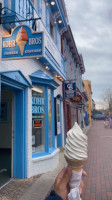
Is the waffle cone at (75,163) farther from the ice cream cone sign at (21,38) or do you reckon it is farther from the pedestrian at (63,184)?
the ice cream cone sign at (21,38)

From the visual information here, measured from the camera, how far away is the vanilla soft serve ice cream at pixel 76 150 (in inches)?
107

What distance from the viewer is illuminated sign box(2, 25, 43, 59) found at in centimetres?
358

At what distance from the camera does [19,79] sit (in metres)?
4.66

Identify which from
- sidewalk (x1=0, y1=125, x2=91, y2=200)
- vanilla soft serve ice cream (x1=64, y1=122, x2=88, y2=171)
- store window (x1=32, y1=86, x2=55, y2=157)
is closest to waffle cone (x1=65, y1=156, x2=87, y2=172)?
vanilla soft serve ice cream (x1=64, y1=122, x2=88, y2=171)

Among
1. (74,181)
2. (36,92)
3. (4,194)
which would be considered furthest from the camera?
(36,92)

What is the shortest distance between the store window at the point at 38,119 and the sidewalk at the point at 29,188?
97 centimetres

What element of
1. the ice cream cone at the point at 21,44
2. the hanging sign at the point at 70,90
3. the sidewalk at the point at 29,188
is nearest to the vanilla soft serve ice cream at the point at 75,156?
the sidewalk at the point at 29,188

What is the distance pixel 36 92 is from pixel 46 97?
436 millimetres

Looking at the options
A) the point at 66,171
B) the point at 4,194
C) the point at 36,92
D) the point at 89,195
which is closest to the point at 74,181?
the point at 66,171

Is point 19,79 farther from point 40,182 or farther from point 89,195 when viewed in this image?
point 89,195

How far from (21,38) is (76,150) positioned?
8.33 ft

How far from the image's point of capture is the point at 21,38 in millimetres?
3611

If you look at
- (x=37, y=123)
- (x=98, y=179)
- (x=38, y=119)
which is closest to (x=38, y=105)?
(x=38, y=119)

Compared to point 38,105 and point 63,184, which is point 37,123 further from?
point 63,184
